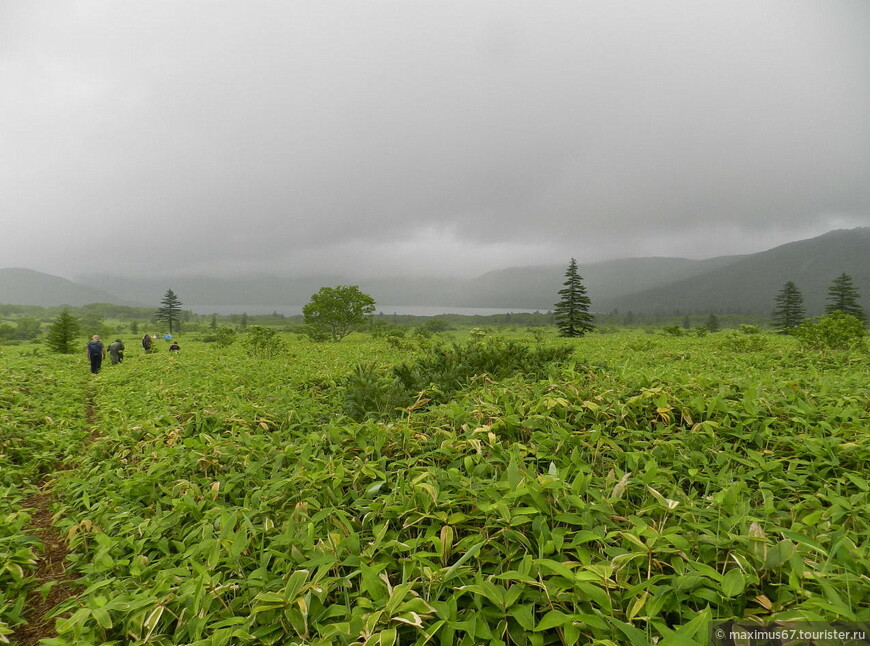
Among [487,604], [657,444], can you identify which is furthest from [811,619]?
[657,444]

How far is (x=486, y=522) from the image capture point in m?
2.18

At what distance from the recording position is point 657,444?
9.80 feet

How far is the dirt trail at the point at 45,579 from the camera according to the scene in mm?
2498

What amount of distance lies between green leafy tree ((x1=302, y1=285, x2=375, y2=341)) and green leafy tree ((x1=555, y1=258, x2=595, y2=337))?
23954mm

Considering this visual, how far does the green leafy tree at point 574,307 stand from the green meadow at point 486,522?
43.0 meters

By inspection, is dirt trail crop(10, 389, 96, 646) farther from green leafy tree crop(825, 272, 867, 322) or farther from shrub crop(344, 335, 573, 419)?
green leafy tree crop(825, 272, 867, 322)

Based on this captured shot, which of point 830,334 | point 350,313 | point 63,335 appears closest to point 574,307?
point 350,313

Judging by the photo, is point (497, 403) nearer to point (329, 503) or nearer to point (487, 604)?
point (329, 503)

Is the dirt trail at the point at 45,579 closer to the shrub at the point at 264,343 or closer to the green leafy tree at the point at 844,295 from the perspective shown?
the shrub at the point at 264,343

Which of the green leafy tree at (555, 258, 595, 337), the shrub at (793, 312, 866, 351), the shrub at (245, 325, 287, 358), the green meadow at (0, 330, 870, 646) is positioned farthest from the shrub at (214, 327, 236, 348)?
the green leafy tree at (555, 258, 595, 337)

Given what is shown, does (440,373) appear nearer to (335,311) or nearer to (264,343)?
(264,343)

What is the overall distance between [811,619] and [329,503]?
8.27 ft

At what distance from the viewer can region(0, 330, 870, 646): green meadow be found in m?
1.66

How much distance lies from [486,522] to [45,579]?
3.56 m
